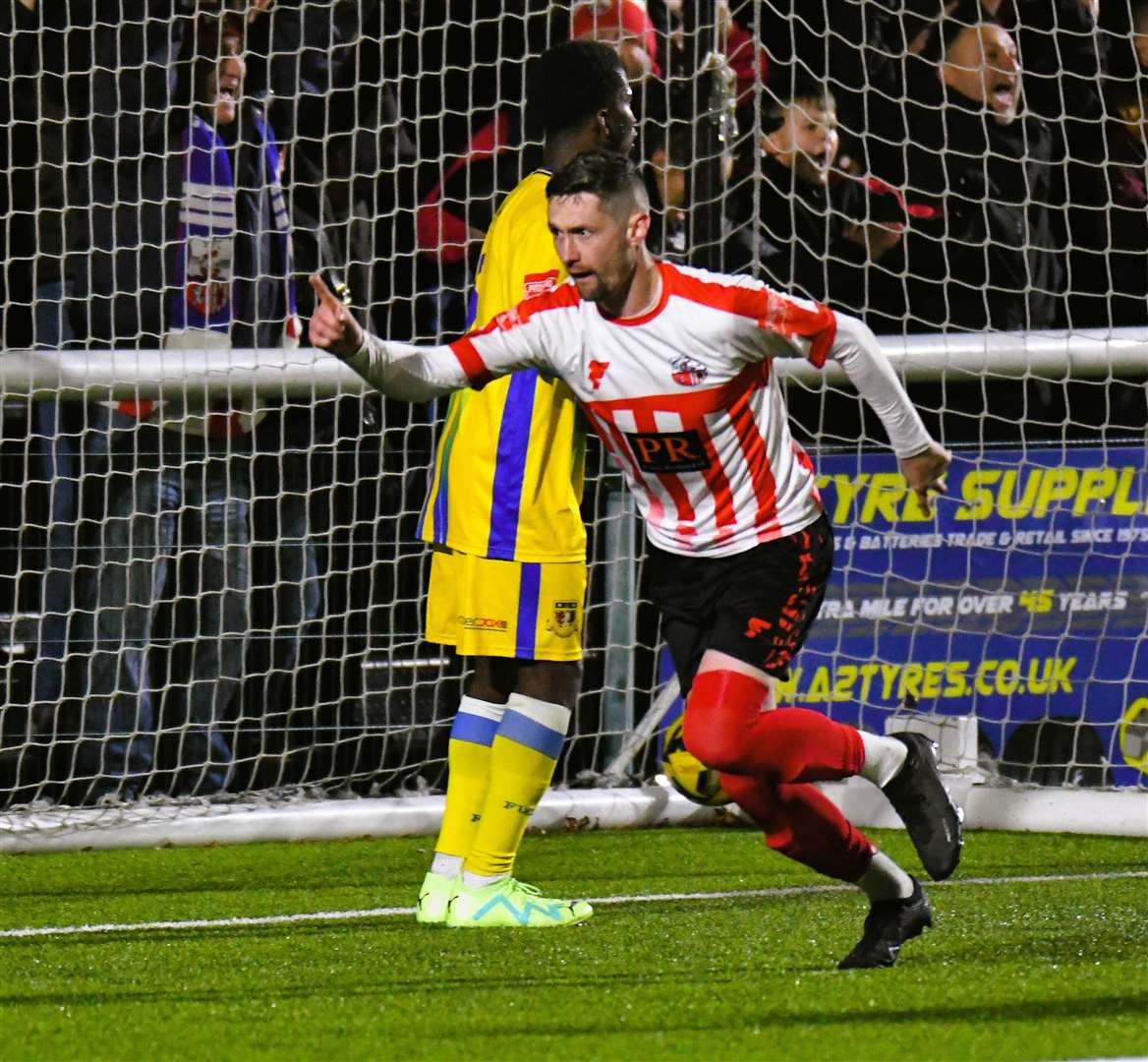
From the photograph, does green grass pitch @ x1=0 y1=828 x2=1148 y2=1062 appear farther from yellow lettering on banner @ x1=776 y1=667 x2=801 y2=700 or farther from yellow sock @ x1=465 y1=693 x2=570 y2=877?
yellow lettering on banner @ x1=776 y1=667 x2=801 y2=700

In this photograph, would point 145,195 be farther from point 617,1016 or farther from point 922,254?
point 617,1016

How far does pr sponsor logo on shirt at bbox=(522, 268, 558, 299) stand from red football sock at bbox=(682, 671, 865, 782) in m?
1.17

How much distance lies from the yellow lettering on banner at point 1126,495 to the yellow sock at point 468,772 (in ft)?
8.56

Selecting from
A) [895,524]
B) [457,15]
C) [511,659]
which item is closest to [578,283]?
[511,659]

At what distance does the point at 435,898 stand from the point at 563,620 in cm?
69

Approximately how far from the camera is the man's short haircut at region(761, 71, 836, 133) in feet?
24.3

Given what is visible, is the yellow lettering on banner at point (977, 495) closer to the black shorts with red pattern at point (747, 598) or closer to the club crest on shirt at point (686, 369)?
the black shorts with red pattern at point (747, 598)

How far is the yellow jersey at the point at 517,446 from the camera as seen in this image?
4961 mm

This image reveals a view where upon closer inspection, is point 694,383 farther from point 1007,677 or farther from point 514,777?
point 1007,677

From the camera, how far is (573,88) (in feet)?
16.2

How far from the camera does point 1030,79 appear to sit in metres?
7.61

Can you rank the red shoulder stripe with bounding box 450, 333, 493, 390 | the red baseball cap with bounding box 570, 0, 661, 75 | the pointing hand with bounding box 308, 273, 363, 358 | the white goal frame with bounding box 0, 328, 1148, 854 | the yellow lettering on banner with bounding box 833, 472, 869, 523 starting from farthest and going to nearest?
the red baseball cap with bounding box 570, 0, 661, 75, the yellow lettering on banner with bounding box 833, 472, 869, 523, the white goal frame with bounding box 0, 328, 1148, 854, the red shoulder stripe with bounding box 450, 333, 493, 390, the pointing hand with bounding box 308, 273, 363, 358

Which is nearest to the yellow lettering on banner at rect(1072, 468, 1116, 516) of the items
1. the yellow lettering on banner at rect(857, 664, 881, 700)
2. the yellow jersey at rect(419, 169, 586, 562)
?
the yellow lettering on banner at rect(857, 664, 881, 700)

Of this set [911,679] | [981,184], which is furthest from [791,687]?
[981,184]
